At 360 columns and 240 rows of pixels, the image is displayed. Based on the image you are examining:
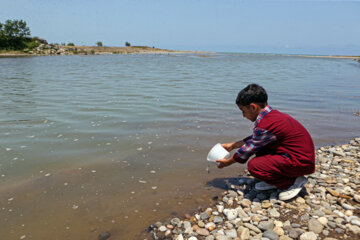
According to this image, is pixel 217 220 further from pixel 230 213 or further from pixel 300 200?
pixel 300 200

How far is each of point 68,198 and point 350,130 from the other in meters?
8.18

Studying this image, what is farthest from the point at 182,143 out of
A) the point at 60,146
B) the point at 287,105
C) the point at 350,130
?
the point at 287,105

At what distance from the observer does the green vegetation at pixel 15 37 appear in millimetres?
62956

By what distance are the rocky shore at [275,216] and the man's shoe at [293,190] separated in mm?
92

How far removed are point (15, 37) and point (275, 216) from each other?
7839 cm

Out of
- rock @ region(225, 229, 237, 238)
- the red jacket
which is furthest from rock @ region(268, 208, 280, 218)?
the red jacket

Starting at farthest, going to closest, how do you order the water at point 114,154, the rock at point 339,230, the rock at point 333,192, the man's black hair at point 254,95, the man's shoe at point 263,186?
the man's shoe at point 263,186, the rock at point 333,192, the water at point 114,154, the man's black hair at point 254,95, the rock at point 339,230

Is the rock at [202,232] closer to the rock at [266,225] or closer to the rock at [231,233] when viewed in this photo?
the rock at [231,233]

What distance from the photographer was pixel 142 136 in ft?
24.6

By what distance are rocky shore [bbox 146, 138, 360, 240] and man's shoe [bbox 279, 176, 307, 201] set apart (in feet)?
0.30

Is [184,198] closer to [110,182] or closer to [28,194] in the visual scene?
[110,182]

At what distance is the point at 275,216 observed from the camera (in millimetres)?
3797

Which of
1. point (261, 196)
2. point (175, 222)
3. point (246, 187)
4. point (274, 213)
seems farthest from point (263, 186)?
point (175, 222)

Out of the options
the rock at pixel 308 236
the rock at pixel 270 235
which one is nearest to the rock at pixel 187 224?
the rock at pixel 270 235
